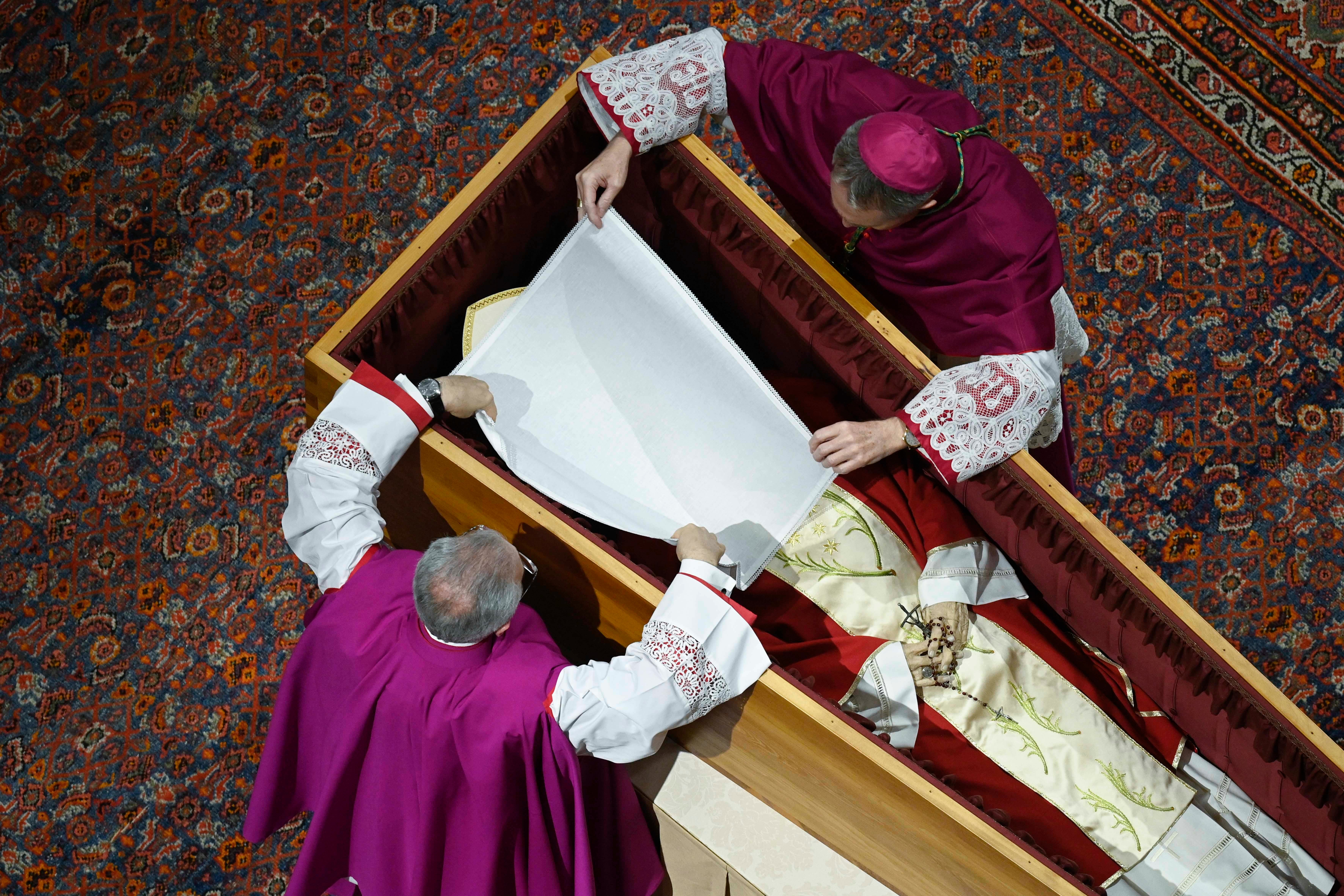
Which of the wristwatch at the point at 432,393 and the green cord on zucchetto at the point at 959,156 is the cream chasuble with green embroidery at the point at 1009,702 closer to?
the green cord on zucchetto at the point at 959,156

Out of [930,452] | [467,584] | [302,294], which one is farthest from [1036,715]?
[302,294]

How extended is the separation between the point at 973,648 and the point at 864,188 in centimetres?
99

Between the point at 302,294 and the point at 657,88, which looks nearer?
the point at 657,88

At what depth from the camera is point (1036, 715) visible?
2102mm

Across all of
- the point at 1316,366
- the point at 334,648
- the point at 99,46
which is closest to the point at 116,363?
the point at 99,46

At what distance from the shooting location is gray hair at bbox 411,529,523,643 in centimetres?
172

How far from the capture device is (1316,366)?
2.89m

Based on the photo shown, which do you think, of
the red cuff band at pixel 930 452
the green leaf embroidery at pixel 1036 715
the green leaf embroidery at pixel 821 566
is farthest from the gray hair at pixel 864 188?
the green leaf embroidery at pixel 1036 715

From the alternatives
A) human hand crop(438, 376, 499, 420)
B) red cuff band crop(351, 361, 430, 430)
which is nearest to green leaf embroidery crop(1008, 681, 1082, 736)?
human hand crop(438, 376, 499, 420)

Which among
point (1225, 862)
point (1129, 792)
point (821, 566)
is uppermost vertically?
point (821, 566)

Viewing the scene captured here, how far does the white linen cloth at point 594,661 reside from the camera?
1.80m

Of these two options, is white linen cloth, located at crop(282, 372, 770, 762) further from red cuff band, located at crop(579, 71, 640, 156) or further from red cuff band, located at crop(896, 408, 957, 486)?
red cuff band, located at crop(579, 71, 640, 156)

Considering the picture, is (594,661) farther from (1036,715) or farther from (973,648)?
(1036,715)

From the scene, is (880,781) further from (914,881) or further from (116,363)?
(116,363)
